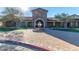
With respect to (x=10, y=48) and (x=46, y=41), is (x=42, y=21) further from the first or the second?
(x=10, y=48)

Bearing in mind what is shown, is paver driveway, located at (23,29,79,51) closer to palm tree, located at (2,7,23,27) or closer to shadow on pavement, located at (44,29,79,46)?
shadow on pavement, located at (44,29,79,46)

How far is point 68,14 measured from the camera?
3.69m

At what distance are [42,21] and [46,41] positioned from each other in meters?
0.34

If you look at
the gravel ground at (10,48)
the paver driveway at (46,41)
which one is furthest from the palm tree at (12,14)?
the gravel ground at (10,48)

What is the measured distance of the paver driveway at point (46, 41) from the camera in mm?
3690

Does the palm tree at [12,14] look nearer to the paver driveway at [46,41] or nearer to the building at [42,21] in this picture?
the building at [42,21]

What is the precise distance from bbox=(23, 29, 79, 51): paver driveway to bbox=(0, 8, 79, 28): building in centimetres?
13

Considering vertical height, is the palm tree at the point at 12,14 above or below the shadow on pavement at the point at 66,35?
above

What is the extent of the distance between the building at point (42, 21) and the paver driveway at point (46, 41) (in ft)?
0.44

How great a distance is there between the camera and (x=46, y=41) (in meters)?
3.70

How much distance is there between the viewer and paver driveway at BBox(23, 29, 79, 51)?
12.1 feet

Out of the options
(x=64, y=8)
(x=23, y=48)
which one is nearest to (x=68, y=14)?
(x=64, y=8)

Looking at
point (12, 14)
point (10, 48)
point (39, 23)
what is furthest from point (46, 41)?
point (12, 14)
